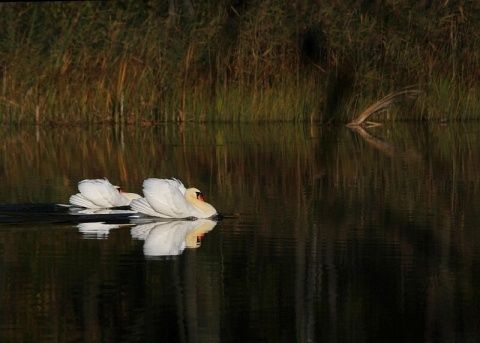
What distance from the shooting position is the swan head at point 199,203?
1183 cm

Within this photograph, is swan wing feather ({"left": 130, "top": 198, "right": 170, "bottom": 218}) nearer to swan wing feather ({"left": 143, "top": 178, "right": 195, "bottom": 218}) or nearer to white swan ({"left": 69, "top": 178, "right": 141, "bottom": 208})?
swan wing feather ({"left": 143, "top": 178, "right": 195, "bottom": 218})

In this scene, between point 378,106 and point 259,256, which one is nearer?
point 259,256

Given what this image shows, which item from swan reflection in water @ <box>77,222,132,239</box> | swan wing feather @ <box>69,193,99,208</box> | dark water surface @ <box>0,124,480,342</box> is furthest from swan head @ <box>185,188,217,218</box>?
swan wing feather @ <box>69,193,99,208</box>

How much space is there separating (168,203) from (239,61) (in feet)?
46.4

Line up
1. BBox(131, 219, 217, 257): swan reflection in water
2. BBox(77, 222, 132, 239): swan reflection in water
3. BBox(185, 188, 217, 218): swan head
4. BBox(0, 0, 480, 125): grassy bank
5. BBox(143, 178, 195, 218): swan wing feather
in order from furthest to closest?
1. BBox(0, 0, 480, 125): grassy bank
2. BBox(185, 188, 217, 218): swan head
3. BBox(143, 178, 195, 218): swan wing feather
4. BBox(77, 222, 132, 239): swan reflection in water
5. BBox(131, 219, 217, 257): swan reflection in water

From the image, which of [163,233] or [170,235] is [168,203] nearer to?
[163,233]

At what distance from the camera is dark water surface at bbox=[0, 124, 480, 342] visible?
7.22 m

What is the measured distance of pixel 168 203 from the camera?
11.7 m

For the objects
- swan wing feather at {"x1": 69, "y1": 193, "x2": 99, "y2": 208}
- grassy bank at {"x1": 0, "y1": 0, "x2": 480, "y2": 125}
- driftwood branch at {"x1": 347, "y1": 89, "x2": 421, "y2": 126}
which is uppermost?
grassy bank at {"x1": 0, "y1": 0, "x2": 480, "y2": 125}

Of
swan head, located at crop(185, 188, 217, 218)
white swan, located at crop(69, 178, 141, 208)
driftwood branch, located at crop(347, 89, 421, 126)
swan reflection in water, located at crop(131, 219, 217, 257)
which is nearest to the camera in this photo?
swan reflection in water, located at crop(131, 219, 217, 257)

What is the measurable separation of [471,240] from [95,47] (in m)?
16.3

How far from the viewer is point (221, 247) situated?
10023mm

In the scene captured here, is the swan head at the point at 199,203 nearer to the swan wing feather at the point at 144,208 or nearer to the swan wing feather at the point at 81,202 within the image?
the swan wing feather at the point at 144,208

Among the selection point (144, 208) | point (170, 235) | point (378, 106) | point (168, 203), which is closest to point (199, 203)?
point (168, 203)
